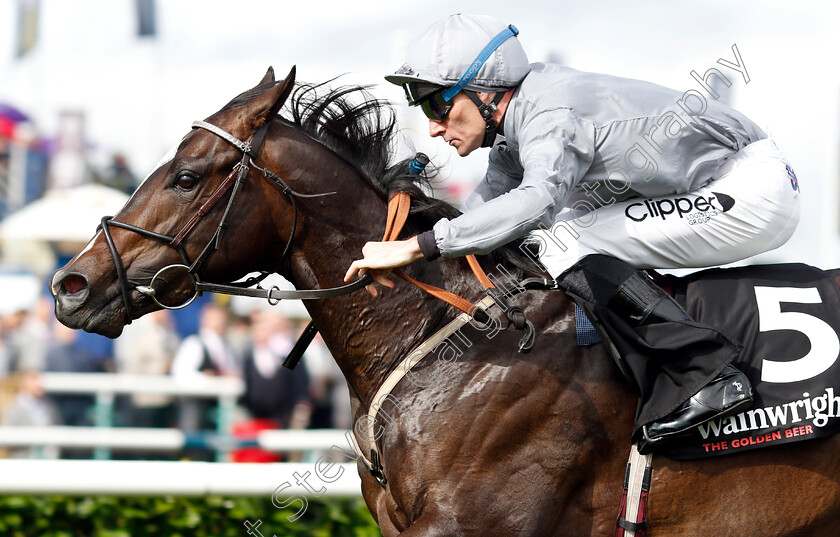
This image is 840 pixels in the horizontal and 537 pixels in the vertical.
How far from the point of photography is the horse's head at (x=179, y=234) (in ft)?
9.66

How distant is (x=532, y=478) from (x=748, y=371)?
2.49 ft

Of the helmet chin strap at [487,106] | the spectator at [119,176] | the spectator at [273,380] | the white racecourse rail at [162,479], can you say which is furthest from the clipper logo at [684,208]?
the spectator at [119,176]

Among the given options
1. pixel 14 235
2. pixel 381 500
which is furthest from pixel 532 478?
pixel 14 235

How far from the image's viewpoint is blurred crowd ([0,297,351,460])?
22.1 ft

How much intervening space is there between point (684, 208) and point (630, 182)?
201 mm

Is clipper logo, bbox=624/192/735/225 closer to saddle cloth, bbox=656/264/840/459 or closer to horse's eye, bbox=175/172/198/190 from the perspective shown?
saddle cloth, bbox=656/264/840/459

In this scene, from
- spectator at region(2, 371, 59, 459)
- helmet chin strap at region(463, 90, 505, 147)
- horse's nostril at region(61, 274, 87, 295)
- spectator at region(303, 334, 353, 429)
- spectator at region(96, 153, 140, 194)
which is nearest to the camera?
horse's nostril at region(61, 274, 87, 295)

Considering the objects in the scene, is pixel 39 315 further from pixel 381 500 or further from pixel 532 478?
pixel 532 478

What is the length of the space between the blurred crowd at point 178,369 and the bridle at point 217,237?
3665mm

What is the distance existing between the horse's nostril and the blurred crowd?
372 centimetres

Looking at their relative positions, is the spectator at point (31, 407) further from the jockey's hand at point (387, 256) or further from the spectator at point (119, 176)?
the jockey's hand at point (387, 256)

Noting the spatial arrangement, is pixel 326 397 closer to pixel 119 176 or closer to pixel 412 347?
pixel 119 176

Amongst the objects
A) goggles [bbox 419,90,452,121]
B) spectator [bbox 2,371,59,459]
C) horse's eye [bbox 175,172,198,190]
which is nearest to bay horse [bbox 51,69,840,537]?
horse's eye [bbox 175,172,198,190]

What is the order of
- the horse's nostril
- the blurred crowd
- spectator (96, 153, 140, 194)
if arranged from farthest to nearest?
spectator (96, 153, 140, 194), the blurred crowd, the horse's nostril
